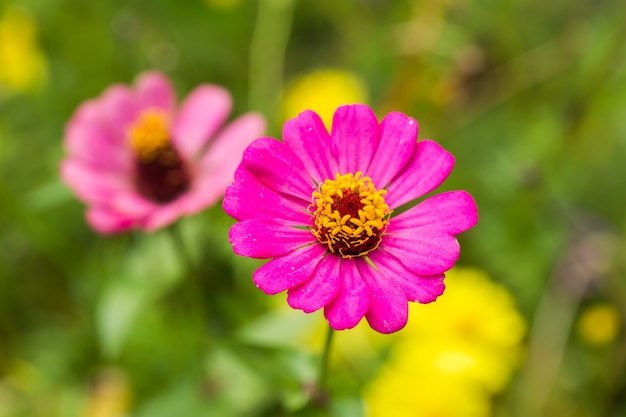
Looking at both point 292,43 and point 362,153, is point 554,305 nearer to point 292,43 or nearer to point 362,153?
point 362,153

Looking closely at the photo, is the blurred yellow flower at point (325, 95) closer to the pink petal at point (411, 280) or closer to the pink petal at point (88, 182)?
the pink petal at point (88, 182)

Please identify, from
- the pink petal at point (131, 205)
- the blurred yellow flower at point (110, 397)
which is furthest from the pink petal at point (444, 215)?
the blurred yellow flower at point (110, 397)

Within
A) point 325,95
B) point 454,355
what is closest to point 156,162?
Answer: point 454,355

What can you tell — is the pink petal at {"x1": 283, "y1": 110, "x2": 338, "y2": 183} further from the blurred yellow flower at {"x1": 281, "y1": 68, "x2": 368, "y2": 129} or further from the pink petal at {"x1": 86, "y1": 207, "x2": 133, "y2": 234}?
the blurred yellow flower at {"x1": 281, "y1": 68, "x2": 368, "y2": 129}

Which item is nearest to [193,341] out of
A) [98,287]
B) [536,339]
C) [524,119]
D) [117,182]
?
[98,287]

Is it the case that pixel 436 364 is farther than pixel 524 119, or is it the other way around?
pixel 524 119

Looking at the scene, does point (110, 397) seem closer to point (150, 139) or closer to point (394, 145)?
point (150, 139)

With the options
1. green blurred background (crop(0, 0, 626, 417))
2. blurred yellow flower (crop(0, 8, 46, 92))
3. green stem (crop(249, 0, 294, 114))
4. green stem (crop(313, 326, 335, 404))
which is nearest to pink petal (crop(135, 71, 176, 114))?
green blurred background (crop(0, 0, 626, 417))
